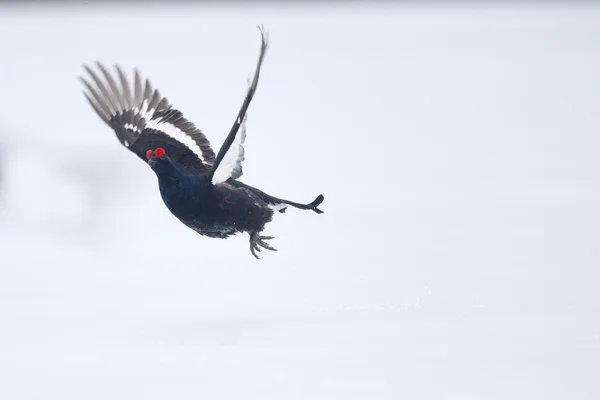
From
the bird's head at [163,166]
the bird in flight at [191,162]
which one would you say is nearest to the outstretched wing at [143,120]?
the bird in flight at [191,162]

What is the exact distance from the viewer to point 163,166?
4805 millimetres

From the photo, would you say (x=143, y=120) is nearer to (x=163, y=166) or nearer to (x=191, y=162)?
(x=191, y=162)

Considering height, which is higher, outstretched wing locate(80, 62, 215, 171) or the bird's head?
outstretched wing locate(80, 62, 215, 171)

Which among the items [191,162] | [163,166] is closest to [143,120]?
[191,162]

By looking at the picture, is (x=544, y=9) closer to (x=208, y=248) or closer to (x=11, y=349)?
(x=208, y=248)

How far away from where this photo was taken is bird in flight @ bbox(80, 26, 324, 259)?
484 centimetres

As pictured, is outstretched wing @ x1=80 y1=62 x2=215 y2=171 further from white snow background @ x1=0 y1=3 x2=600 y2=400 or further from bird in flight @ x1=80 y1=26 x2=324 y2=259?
white snow background @ x1=0 y1=3 x2=600 y2=400

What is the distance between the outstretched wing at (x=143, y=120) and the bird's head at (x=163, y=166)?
564 mm

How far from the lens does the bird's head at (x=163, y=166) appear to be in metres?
4.81

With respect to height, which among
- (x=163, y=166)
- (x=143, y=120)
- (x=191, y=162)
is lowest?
(x=163, y=166)

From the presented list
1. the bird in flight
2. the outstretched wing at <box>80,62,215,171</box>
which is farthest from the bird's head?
the outstretched wing at <box>80,62,215,171</box>

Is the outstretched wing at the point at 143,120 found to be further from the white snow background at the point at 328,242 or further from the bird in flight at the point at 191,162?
the white snow background at the point at 328,242

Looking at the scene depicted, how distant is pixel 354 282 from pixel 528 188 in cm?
248

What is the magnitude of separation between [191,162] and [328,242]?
5.18ft
